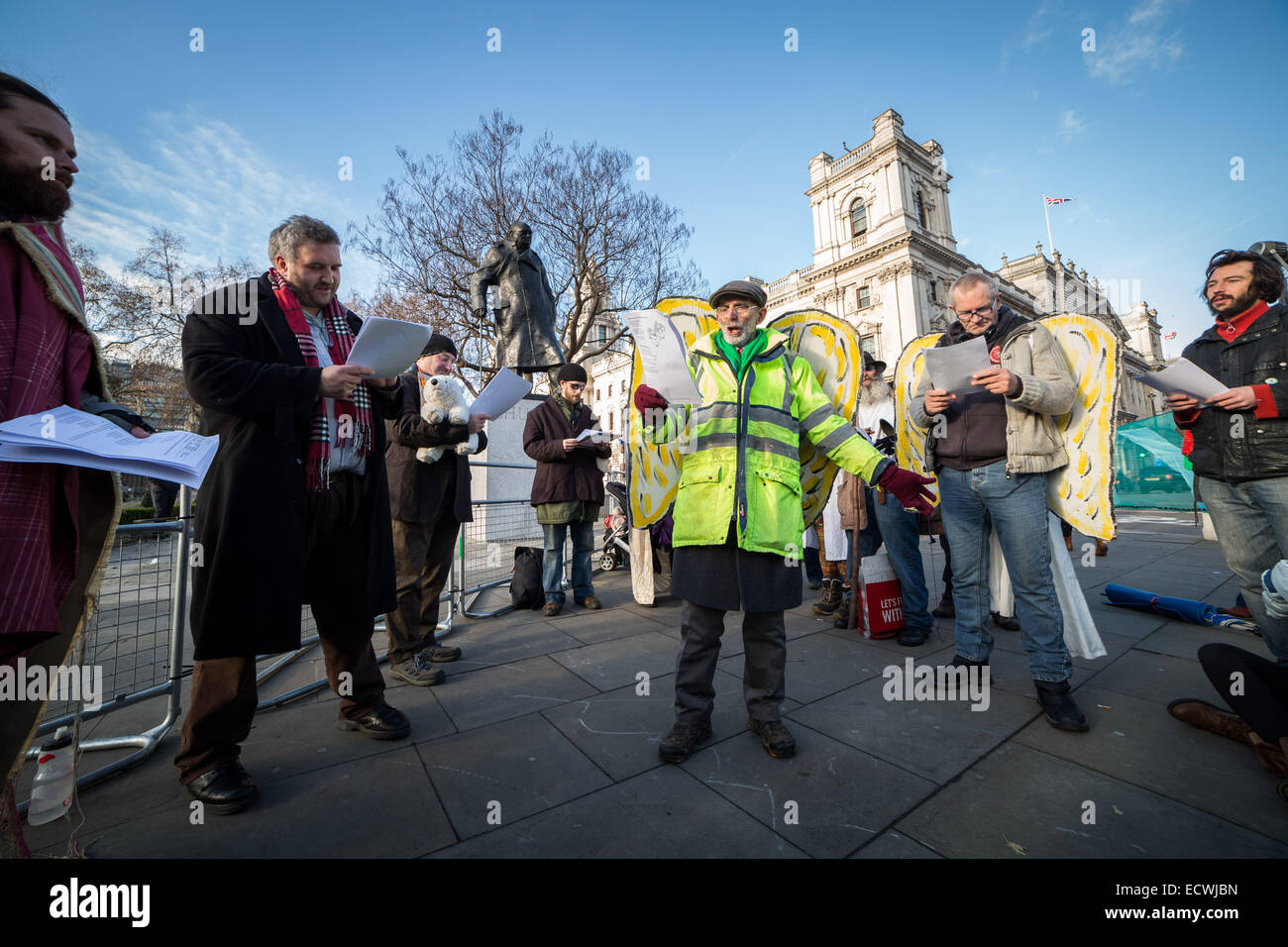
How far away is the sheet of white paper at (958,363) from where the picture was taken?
8.10 feet

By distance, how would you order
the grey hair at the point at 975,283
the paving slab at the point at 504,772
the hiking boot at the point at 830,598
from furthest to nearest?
the hiking boot at the point at 830,598, the grey hair at the point at 975,283, the paving slab at the point at 504,772

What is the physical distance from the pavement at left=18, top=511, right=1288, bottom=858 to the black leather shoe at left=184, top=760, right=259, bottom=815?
54 millimetres

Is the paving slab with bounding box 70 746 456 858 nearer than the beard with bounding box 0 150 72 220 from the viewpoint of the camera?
No

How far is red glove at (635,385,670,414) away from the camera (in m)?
2.51

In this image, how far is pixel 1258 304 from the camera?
105 inches

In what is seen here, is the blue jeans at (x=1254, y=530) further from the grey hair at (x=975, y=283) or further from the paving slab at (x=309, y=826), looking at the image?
the paving slab at (x=309, y=826)

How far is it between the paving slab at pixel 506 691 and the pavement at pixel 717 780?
0.02m

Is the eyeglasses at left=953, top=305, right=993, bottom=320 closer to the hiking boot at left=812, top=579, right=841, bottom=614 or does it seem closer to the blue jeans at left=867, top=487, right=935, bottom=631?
the blue jeans at left=867, top=487, right=935, bottom=631

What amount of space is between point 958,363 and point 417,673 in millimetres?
3537

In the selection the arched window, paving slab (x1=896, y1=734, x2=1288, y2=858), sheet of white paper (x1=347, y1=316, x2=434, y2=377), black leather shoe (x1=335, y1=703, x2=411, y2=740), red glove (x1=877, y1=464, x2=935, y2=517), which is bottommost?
paving slab (x1=896, y1=734, x2=1288, y2=858)

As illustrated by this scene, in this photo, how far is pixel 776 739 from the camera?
2273 millimetres

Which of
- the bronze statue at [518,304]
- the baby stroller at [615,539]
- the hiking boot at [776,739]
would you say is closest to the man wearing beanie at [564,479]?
the baby stroller at [615,539]

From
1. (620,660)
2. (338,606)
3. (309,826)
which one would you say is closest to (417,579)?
(338,606)

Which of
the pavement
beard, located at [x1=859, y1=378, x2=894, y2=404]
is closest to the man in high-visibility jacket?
the pavement
